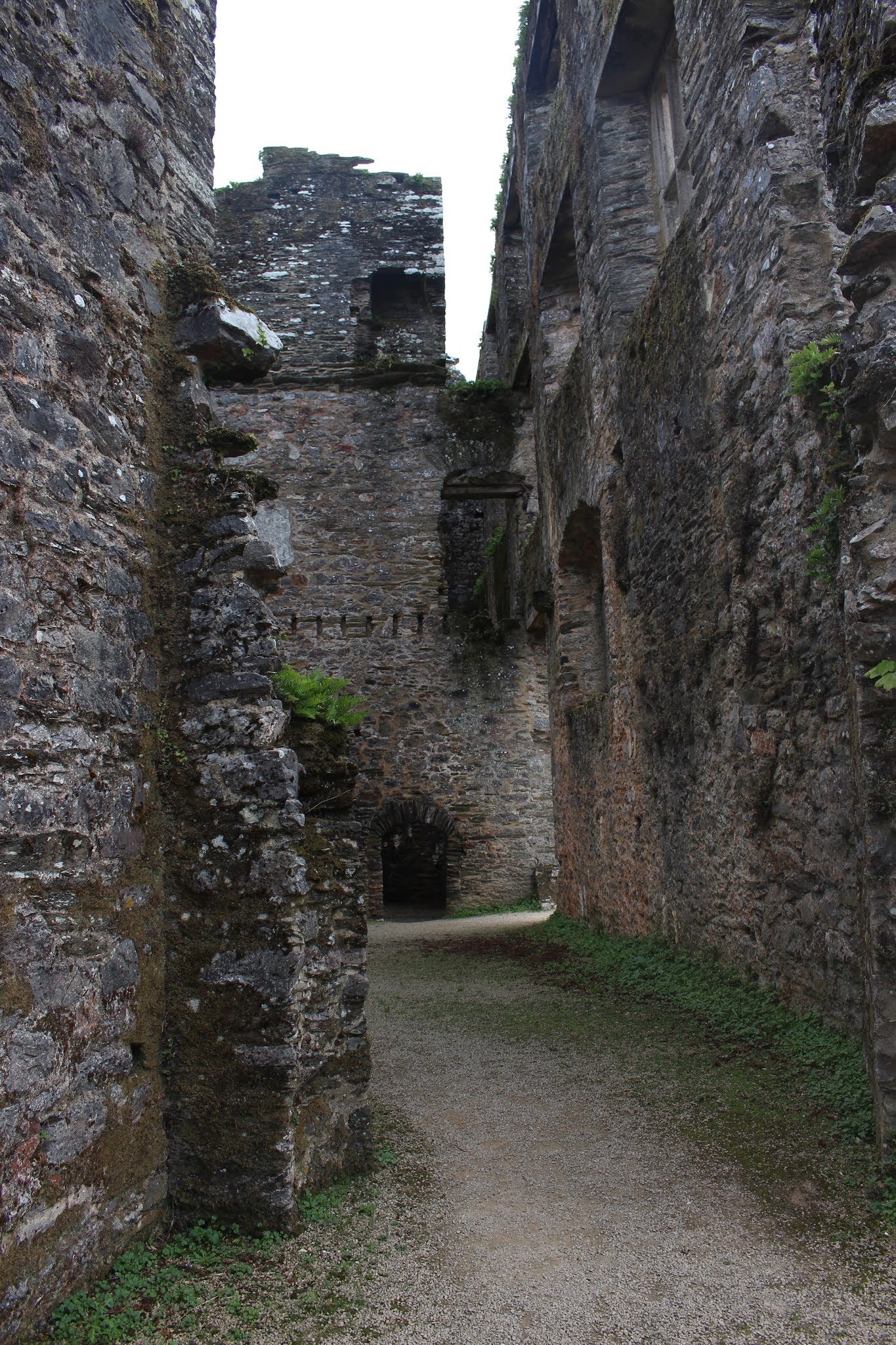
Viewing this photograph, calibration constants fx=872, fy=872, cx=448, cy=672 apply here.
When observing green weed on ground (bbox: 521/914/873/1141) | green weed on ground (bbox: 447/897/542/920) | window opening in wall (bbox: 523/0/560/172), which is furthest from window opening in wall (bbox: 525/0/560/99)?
green weed on ground (bbox: 447/897/542/920)

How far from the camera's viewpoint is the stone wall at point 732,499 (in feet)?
9.64

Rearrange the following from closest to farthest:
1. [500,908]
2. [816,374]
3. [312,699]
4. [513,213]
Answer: [312,699] → [816,374] → [500,908] → [513,213]

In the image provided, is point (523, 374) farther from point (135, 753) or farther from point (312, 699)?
point (135, 753)

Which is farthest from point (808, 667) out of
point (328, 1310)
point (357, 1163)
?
point (328, 1310)

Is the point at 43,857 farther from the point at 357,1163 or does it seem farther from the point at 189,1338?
the point at 357,1163

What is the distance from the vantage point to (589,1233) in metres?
2.72

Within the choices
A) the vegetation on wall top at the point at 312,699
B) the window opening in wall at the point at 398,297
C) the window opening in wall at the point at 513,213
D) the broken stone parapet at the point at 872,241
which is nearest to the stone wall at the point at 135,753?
the vegetation on wall top at the point at 312,699

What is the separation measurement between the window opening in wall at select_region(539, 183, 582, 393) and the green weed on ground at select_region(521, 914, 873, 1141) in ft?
21.7

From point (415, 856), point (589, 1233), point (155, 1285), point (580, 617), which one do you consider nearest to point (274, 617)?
point (155, 1285)

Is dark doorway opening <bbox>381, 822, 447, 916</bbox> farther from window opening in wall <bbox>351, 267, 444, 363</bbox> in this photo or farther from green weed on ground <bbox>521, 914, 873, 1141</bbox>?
window opening in wall <bbox>351, 267, 444, 363</bbox>

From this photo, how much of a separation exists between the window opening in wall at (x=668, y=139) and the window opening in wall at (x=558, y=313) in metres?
2.83

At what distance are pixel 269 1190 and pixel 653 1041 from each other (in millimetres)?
2569

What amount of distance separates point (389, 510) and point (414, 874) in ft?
20.8

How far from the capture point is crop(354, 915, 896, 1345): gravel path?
226 centimetres
